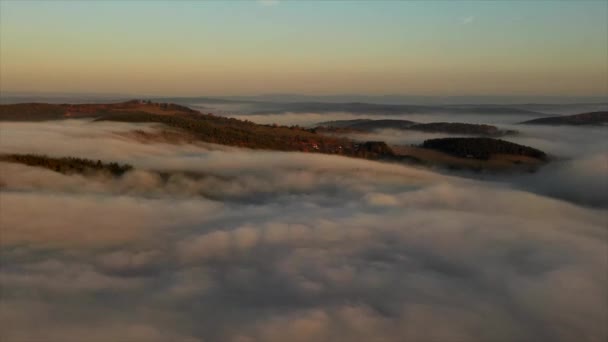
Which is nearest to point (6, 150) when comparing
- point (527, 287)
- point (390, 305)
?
point (390, 305)

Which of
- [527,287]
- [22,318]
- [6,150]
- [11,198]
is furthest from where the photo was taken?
[6,150]

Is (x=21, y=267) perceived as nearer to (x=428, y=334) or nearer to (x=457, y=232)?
(x=428, y=334)

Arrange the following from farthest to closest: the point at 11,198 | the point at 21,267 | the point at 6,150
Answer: the point at 6,150 < the point at 11,198 < the point at 21,267

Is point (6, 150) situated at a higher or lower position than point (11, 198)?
higher

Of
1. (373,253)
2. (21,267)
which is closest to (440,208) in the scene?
(373,253)

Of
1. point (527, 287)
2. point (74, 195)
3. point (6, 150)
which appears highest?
point (6, 150)

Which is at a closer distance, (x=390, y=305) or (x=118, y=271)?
(x=390, y=305)

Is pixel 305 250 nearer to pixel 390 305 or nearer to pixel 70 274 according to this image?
pixel 390 305
